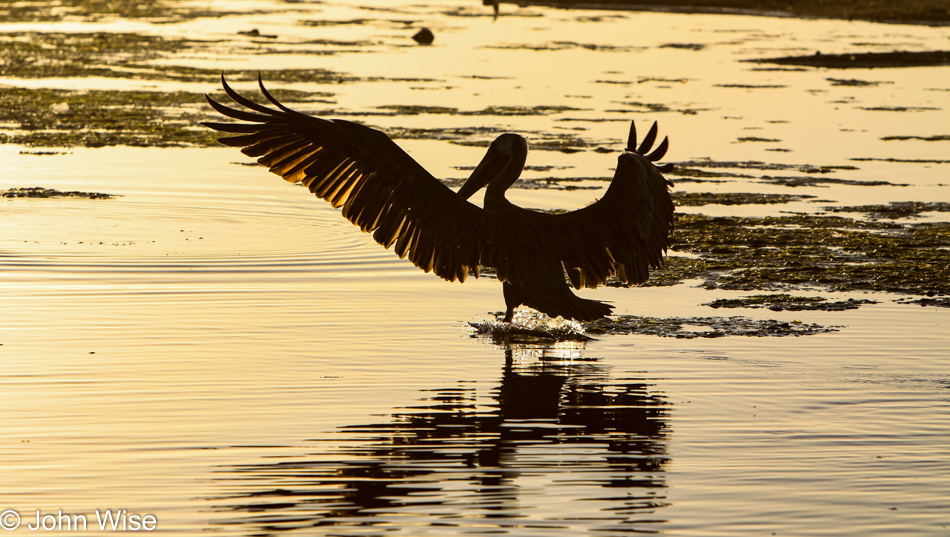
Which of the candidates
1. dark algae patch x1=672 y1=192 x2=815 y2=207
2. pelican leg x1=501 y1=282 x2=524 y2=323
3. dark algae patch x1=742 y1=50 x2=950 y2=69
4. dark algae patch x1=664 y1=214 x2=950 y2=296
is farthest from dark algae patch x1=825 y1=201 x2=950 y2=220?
dark algae patch x1=742 y1=50 x2=950 y2=69

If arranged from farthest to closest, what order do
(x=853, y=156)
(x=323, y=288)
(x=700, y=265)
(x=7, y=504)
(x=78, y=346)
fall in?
(x=853, y=156) → (x=700, y=265) → (x=323, y=288) → (x=78, y=346) → (x=7, y=504)

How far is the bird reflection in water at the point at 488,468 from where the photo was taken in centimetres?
424

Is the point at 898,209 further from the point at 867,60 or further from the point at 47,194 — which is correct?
the point at 867,60

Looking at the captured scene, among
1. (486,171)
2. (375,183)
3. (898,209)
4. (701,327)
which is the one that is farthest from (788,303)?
(898,209)

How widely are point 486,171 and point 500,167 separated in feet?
0.27

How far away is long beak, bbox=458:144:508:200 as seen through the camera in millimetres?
7238

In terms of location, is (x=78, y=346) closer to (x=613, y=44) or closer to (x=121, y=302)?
(x=121, y=302)

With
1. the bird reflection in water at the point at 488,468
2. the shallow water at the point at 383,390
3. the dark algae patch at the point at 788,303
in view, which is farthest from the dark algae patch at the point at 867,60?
the bird reflection in water at the point at 488,468

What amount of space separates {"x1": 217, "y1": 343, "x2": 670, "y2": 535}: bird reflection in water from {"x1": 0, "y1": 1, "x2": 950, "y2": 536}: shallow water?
0.04 ft

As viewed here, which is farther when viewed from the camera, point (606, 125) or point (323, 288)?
point (606, 125)

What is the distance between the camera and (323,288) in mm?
7766

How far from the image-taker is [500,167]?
23.9ft

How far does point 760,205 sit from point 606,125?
4.77 meters

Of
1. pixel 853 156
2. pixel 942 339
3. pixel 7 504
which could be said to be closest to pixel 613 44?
pixel 853 156
